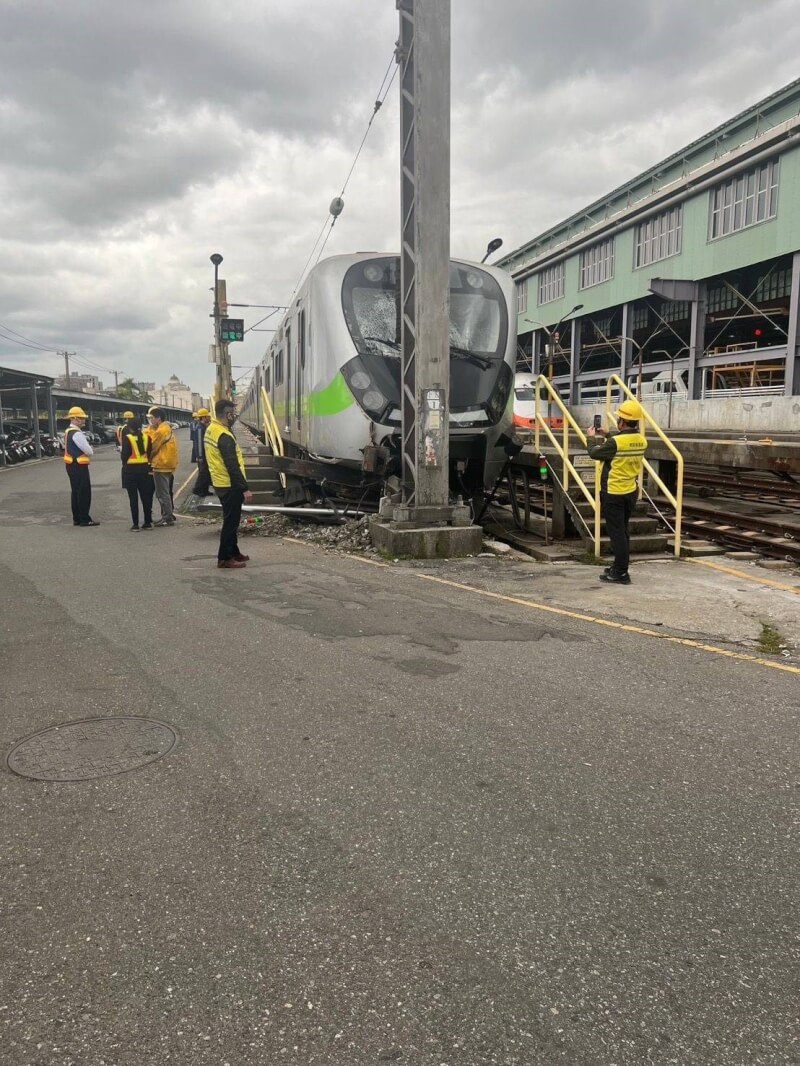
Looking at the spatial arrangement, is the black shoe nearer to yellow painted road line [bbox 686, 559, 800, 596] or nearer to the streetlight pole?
yellow painted road line [bbox 686, 559, 800, 596]

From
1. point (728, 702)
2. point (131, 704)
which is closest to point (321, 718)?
point (131, 704)

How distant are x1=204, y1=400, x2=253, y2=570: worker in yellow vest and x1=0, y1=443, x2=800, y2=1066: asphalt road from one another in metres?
3.01

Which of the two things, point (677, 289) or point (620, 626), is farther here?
point (677, 289)

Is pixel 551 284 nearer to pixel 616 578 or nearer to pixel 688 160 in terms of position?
pixel 688 160

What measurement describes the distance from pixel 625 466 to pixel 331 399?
403 cm

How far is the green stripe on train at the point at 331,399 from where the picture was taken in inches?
374

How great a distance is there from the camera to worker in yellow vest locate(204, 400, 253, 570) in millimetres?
8148

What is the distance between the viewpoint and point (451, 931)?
2.33 metres

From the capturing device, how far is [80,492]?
11812 millimetres

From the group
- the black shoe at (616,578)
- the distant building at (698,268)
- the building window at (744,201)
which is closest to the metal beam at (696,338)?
the distant building at (698,268)

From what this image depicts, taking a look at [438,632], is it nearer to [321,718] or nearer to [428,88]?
[321,718]

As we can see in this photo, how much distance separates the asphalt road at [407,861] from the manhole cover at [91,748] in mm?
108

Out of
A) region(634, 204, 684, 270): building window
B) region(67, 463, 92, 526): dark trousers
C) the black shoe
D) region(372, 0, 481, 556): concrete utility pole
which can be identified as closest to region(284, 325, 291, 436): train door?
region(67, 463, 92, 526): dark trousers

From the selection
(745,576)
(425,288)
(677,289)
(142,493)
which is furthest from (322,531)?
(677,289)
